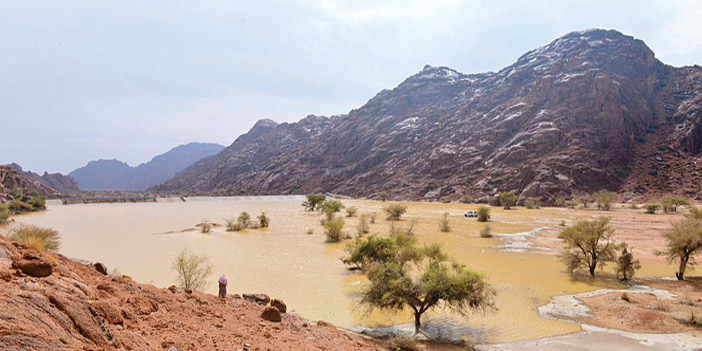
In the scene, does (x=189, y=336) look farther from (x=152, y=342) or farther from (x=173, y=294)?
(x=173, y=294)

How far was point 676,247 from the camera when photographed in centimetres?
1973

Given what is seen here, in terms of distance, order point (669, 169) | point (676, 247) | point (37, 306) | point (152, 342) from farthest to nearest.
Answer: point (669, 169) < point (676, 247) < point (152, 342) < point (37, 306)

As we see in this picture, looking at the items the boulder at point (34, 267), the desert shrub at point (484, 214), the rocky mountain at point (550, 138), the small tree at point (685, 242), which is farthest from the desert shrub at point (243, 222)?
the rocky mountain at point (550, 138)

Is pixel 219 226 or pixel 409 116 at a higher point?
pixel 409 116

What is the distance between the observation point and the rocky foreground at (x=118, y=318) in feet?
16.0

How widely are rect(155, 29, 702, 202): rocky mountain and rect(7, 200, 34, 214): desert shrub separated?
274 feet

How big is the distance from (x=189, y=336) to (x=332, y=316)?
7.87 meters

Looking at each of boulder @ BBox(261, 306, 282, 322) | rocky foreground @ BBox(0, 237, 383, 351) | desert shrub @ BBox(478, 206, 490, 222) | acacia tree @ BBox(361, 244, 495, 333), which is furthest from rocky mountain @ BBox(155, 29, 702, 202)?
rocky foreground @ BBox(0, 237, 383, 351)

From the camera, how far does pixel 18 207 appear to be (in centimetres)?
5725

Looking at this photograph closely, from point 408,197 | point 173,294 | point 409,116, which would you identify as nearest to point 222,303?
point 173,294

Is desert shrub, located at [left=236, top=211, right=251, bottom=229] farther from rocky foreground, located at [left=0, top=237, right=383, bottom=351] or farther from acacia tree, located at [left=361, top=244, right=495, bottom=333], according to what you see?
acacia tree, located at [left=361, top=244, right=495, bottom=333]

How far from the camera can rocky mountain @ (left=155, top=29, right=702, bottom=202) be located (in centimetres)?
8356

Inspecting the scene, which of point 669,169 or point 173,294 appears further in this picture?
point 669,169

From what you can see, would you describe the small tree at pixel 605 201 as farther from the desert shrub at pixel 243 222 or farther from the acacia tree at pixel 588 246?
the desert shrub at pixel 243 222
